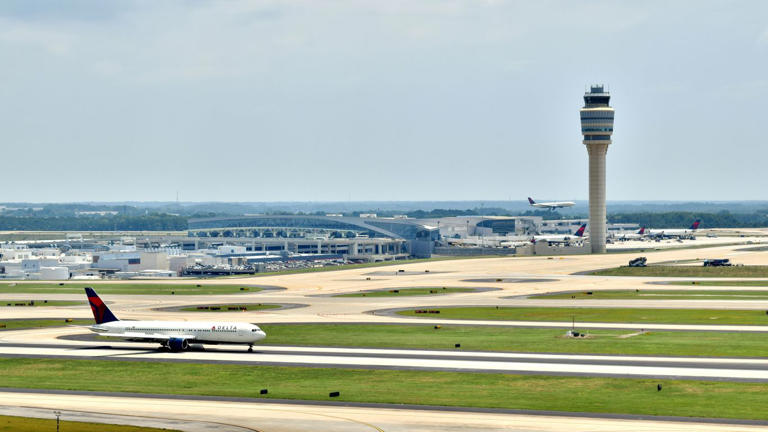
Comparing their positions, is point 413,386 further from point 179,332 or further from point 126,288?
point 126,288

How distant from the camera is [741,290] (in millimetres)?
163375

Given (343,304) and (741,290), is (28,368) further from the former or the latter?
(741,290)

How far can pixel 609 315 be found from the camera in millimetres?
130000

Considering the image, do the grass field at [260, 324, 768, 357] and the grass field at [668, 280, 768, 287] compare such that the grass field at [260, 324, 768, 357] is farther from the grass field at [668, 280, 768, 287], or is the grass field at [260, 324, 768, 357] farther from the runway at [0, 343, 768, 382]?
the grass field at [668, 280, 768, 287]

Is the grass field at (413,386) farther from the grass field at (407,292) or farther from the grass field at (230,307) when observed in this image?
the grass field at (407,292)

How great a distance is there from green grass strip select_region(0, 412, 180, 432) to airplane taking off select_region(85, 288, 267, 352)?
32.8 m

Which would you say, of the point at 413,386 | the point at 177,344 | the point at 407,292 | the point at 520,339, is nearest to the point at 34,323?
the point at 177,344

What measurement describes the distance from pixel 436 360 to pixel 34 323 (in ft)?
193

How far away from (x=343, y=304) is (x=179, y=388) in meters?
71.1

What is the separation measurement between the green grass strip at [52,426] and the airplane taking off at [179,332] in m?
32.8

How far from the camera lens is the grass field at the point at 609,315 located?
403 feet

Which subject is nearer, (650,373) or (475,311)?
(650,373)

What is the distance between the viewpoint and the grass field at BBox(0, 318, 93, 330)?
Result: 124 m

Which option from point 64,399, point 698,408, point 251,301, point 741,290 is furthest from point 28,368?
point 741,290
